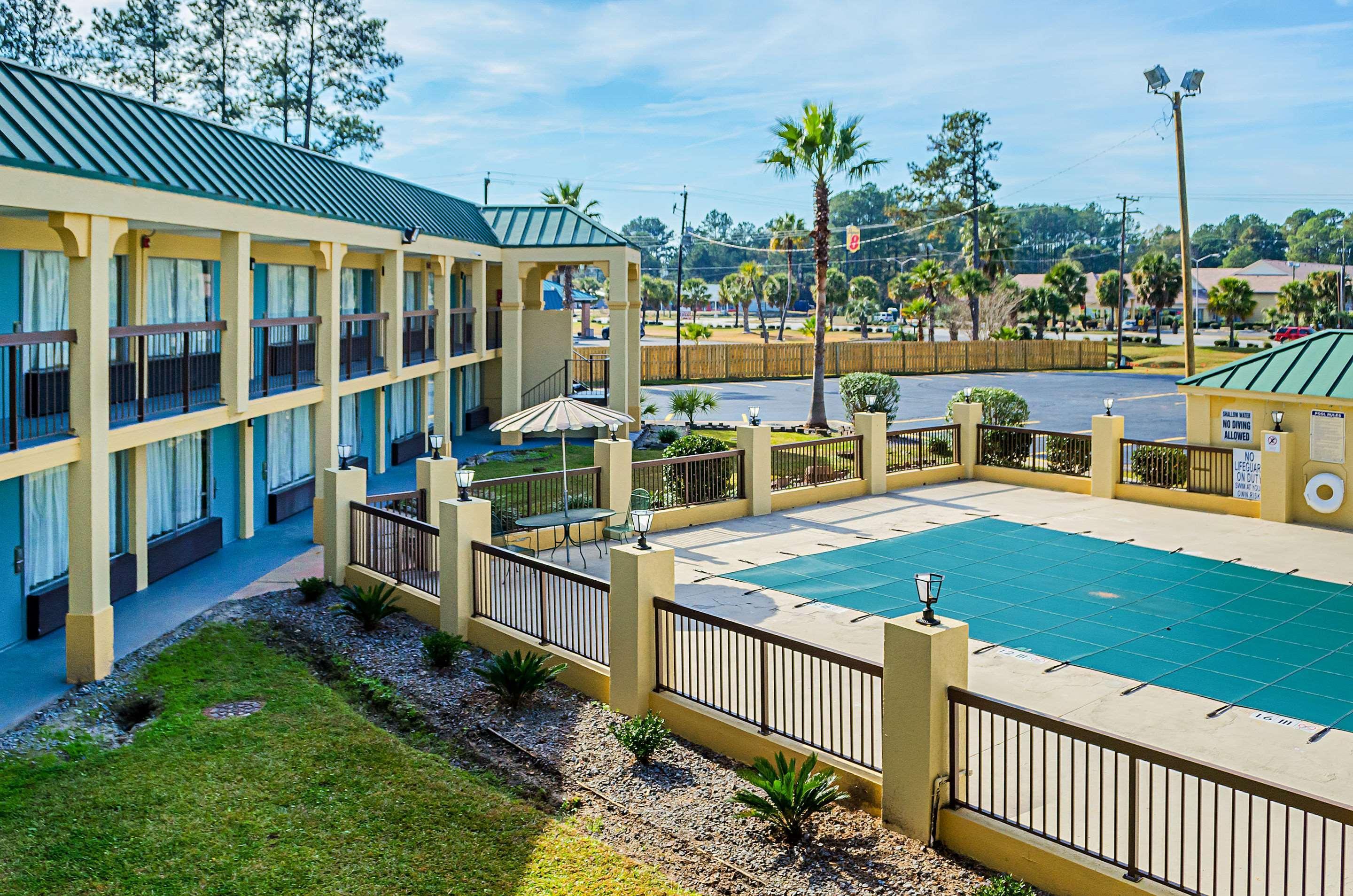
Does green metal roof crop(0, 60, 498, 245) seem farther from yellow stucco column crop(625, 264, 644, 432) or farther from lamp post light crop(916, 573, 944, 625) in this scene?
yellow stucco column crop(625, 264, 644, 432)

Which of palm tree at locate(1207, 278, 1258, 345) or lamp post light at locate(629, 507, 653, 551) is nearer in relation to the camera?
lamp post light at locate(629, 507, 653, 551)

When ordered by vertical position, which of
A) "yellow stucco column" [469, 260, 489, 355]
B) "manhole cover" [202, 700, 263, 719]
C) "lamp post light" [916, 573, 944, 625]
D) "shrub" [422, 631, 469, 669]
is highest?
"yellow stucco column" [469, 260, 489, 355]

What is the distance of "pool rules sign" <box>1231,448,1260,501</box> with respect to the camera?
2042 centimetres

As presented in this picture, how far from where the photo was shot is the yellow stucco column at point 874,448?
2288cm

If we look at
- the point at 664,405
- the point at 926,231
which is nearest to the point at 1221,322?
the point at 926,231

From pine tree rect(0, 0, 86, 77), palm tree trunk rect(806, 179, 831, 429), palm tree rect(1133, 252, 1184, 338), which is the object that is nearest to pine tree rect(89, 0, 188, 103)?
pine tree rect(0, 0, 86, 77)

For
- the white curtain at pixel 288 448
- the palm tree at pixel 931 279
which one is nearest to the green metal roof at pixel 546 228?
the white curtain at pixel 288 448

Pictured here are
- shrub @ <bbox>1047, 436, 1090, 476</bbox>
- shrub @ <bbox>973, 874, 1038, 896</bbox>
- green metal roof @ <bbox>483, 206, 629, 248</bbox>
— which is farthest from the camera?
green metal roof @ <bbox>483, 206, 629, 248</bbox>

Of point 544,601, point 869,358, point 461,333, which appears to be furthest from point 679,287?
point 544,601

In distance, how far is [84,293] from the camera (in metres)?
12.3

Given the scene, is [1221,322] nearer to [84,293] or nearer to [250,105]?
[250,105]

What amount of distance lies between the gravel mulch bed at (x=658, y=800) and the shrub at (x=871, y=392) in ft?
73.0

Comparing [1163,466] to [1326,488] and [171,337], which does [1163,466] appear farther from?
[171,337]

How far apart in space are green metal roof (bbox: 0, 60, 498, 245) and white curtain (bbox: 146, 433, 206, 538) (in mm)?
3854
